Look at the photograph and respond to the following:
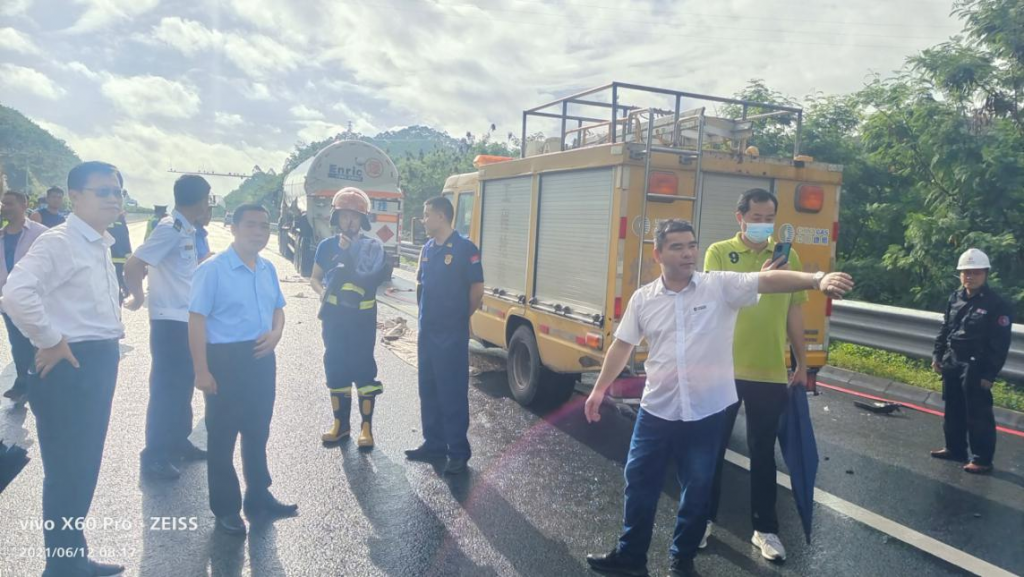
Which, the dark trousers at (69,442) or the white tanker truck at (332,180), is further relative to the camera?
the white tanker truck at (332,180)

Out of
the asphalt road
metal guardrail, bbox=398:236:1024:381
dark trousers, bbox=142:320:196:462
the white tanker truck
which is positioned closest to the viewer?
the asphalt road

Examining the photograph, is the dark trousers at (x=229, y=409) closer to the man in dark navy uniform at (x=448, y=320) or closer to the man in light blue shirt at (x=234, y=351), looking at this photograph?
the man in light blue shirt at (x=234, y=351)

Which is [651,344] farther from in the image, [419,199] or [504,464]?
[419,199]

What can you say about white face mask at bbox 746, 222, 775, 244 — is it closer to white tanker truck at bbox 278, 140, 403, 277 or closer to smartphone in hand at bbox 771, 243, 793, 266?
smartphone in hand at bbox 771, 243, 793, 266

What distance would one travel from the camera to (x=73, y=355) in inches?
127

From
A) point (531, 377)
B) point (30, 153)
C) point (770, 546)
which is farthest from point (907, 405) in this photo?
point (30, 153)

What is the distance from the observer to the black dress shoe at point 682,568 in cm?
357

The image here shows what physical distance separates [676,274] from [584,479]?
83.6 inches

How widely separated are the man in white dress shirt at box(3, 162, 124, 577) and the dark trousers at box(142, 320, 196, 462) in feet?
4.48

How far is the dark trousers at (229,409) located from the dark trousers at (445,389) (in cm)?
138

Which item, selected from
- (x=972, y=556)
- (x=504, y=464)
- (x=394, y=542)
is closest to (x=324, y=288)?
(x=504, y=464)

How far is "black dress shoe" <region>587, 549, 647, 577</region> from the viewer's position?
11.6 feet

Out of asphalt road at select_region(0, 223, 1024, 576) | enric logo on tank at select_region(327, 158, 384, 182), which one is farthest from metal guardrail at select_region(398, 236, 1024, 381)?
enric logo on tank at select_region(327, 158, 384, 182)

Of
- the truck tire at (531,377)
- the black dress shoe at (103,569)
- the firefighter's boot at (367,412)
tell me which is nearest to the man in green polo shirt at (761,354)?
the firefighter's boot at (367,412)
